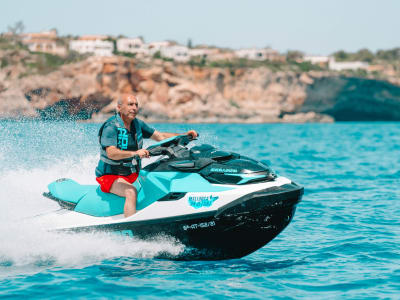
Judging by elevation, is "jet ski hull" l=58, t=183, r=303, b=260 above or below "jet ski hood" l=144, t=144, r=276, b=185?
below

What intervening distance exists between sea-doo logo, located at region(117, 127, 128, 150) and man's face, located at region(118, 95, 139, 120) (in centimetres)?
15

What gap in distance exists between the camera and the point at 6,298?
4277mm

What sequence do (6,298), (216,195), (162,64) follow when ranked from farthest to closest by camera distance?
(162,64) < (216,195) < (6,298)

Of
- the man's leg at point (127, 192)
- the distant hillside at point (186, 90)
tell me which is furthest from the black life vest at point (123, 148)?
the distant hillside at point (186, 90)

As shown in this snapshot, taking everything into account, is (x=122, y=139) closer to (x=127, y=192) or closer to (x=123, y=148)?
(x=123, y=148)

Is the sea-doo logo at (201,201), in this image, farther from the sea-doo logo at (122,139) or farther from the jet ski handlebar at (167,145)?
the sea-doo logo at (122,139)

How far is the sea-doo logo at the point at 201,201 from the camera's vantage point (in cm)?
508

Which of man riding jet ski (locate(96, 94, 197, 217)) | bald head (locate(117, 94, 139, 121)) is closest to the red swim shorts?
man riding jet ski (locate(96, 94, 197, 217))

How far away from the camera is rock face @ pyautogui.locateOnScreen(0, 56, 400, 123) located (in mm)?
59844

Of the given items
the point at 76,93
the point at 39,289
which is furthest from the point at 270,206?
the point at 76,93

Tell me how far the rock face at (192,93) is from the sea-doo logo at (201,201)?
51965 mm

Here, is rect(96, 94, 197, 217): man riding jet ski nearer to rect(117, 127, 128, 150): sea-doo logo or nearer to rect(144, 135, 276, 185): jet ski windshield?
rect(117, 127, 128, 150): sea-doo logo

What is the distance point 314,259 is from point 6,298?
3.02 metres

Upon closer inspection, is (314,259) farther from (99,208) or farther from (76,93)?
(76,93)
